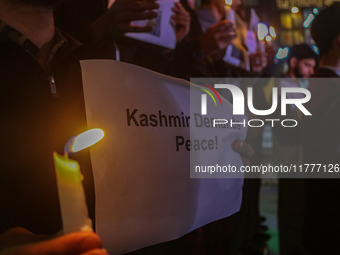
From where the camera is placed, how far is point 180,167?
0.85 meters

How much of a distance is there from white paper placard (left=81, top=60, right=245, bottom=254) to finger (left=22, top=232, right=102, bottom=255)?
26cm

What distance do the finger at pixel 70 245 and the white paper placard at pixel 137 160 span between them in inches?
10.1

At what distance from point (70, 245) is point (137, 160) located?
0.35m

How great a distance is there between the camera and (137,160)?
2.49 ft

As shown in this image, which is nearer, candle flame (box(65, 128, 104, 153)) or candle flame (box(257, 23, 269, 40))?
candle flame (box(65, 128, 104, 153))

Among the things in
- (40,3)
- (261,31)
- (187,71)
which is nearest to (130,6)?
(40,3)

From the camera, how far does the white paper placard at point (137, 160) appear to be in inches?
28.8

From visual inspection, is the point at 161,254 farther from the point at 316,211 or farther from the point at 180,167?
the point at 316,211

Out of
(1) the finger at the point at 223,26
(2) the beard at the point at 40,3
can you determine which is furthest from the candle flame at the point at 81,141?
(1) the finger at the point at 223,26

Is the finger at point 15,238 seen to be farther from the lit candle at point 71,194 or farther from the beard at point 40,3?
the beard at point 40,3

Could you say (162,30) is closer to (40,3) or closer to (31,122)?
(40,3)

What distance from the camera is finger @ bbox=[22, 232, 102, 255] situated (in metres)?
0.41

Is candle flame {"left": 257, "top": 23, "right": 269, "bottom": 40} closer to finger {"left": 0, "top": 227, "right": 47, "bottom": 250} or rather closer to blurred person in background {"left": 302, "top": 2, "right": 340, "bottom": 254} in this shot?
blurred person in background {"left": 302, "top": 2, "right": 340, "bottom": 254}

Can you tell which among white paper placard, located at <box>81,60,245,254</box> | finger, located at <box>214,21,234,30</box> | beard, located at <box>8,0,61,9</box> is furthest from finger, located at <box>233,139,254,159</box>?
finger, located at <box>214,21,234,30</box>
